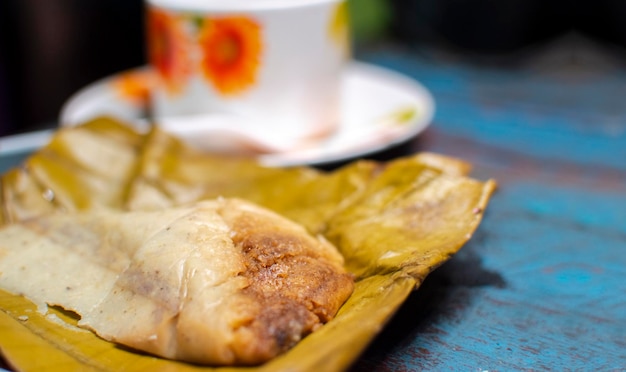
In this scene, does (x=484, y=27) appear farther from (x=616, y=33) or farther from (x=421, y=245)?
(x=421, y=245)

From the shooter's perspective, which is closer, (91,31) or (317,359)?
(317,359)

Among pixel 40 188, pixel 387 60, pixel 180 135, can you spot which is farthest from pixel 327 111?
pixel 387 60

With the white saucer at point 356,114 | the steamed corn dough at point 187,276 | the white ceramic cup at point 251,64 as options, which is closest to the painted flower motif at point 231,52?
the white ceramic cup at point 251,64

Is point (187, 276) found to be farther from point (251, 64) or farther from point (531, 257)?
point (251, 64)

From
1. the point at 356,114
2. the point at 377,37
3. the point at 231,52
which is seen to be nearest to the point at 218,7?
the point at 231,52

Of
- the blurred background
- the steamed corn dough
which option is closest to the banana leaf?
the steamed corn dough

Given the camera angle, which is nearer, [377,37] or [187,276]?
[187,276]

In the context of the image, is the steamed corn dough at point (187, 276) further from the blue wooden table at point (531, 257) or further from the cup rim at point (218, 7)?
the cup rim at point (218, 7)
